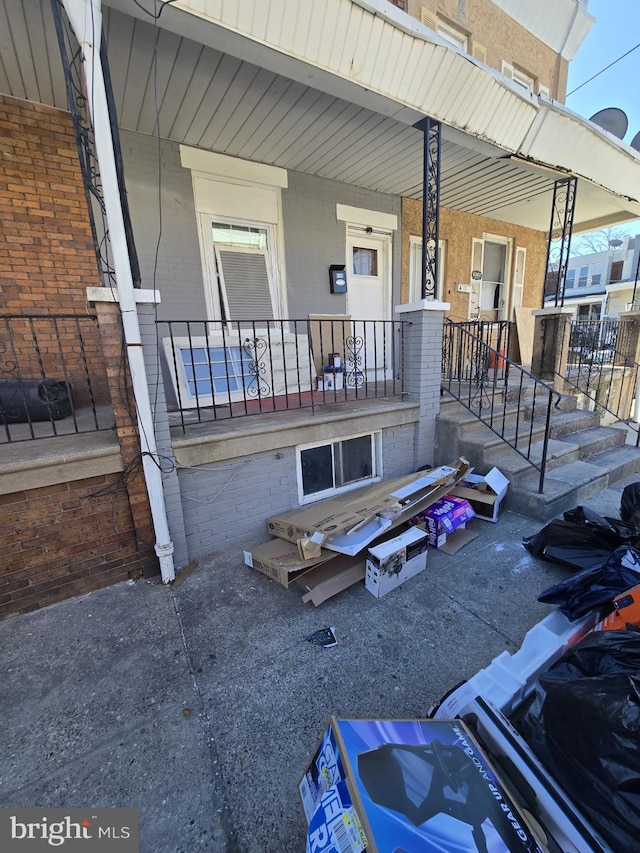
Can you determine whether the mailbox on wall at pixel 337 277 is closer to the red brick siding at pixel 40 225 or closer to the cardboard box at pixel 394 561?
the red brick siding at pixel 40 225

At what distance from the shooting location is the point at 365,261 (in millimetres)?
5578

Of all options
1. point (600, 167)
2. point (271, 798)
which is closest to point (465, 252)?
point (600, 167)

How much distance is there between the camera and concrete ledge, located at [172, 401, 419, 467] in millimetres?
2744

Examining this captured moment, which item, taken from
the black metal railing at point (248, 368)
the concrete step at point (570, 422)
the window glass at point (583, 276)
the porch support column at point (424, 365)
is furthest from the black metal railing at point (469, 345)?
the window glass at point (583, 276)

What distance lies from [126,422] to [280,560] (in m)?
1.42

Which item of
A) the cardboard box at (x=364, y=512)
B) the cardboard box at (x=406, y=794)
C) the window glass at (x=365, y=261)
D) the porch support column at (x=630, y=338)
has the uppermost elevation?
the window glass at (x=365, y=261)

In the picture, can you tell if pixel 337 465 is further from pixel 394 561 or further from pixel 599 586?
pixel 599 586

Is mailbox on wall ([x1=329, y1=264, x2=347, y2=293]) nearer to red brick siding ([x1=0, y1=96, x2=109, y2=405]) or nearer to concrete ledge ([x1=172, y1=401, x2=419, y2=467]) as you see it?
concrete ledge ([x1=172, y1=401, x2=419, y2=467])

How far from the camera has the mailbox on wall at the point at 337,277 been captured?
5.07 m

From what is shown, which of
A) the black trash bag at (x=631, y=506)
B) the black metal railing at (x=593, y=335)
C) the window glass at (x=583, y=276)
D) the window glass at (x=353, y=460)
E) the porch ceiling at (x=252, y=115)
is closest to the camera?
the porch ceiling at (x=252, y=115)

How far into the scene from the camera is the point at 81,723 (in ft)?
5.43

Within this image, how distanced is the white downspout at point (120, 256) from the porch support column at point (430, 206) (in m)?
2.52

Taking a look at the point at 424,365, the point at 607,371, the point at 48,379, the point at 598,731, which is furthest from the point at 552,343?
the point at 48,379

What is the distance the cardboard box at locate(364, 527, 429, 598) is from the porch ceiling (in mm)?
3308
